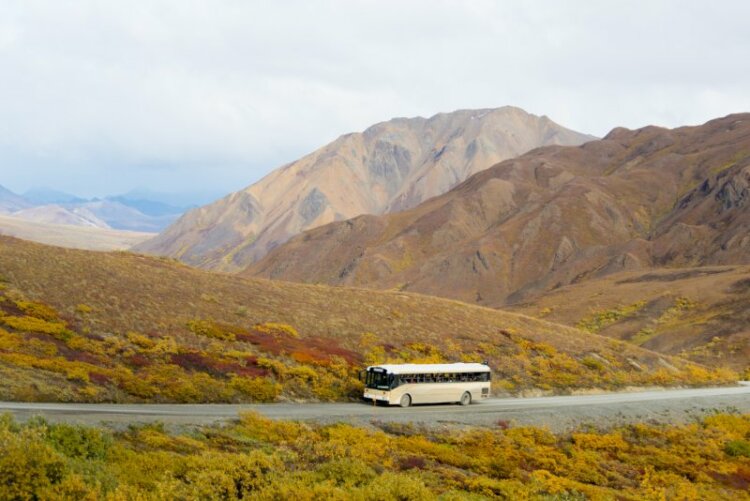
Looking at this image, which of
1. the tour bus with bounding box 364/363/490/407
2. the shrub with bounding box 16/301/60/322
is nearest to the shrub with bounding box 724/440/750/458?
the tour bus with bounding box 364/363/490/407

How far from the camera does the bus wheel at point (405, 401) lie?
108 ft

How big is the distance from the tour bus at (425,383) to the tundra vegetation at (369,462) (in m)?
6.45

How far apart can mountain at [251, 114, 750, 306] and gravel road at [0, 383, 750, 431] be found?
104m

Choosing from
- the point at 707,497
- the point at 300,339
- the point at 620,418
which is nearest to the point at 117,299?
the point at 300,339

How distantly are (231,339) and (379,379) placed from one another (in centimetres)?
999

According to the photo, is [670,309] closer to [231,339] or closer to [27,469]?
[231,339]

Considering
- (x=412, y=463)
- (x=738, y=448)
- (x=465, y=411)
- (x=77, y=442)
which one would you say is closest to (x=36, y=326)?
(x=77, y=442)

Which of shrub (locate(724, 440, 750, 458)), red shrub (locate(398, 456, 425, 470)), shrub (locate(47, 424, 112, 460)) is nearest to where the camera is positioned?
shrub (locate(47, 424, 112, 460))

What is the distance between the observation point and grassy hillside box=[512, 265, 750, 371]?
87562mm

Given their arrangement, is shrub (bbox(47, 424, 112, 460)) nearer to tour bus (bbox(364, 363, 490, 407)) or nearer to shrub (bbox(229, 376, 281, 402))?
shrub (bbox(229, 376, 281, 402))

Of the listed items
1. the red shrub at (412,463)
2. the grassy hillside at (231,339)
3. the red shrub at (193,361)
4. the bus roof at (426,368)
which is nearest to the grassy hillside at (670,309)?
the grassy hillside at (231,339)

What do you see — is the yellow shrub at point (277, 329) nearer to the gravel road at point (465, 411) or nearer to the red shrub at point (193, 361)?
the red shrub at point (193, 361)

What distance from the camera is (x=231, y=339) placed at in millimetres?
38438

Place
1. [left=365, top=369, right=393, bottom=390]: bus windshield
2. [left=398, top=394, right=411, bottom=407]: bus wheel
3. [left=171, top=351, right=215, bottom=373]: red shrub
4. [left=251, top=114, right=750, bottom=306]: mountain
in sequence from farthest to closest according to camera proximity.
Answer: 1. [left=251, top=114, right=750, bottom=306]: mountain
2. [left=398, top=394, right=411, bottom=407]: bus wheel
3. [left=171, top=351, right=215, bottom=373]: red shrub
4. [left=365, top=369, right=393, bottom=390]: bus windshield
